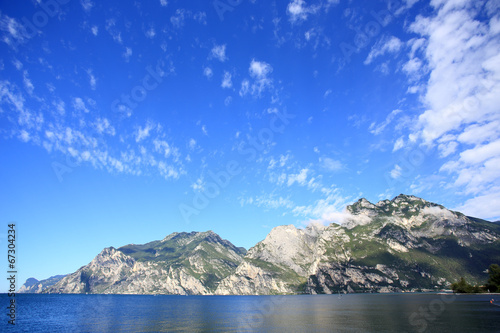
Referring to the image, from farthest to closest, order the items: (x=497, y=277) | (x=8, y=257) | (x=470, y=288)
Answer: (x=470, y=288) → (x=497, y=277) → (x=8, y=257)

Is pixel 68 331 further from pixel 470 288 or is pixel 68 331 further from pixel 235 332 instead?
pixel 470 288

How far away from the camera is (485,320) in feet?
204

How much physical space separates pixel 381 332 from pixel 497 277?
18190 centimetres

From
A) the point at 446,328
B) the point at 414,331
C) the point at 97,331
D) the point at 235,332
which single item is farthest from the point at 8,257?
the point at 446,328

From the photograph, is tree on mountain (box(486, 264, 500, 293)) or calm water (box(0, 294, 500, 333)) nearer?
calm water (box(0, 294, 500, 333))

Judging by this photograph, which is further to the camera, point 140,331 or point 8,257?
point 140,331

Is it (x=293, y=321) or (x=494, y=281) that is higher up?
(x=293, y=321)

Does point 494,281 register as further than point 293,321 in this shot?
Yes

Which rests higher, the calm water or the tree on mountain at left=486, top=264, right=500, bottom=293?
the calm water

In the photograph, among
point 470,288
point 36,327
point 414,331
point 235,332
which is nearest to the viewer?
point 414,331

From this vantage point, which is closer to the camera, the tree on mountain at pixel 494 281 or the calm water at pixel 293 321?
the calm water at pixel 293 321

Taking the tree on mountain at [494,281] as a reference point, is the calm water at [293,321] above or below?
above

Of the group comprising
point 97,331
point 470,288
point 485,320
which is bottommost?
point 470,288

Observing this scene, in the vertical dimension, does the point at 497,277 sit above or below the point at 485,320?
below
